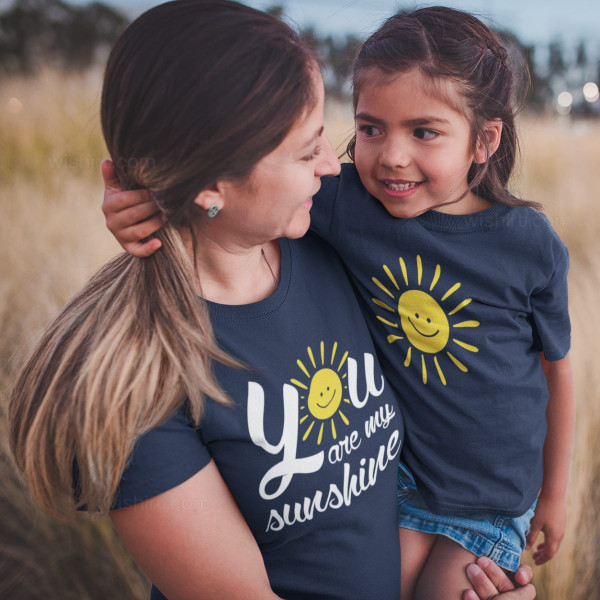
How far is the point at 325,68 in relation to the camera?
1.22m

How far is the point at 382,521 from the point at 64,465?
0.67 metres

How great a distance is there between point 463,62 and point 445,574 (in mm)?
1173

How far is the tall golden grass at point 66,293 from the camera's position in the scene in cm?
211

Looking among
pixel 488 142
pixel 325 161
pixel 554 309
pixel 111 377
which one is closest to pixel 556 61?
pixel 488 142

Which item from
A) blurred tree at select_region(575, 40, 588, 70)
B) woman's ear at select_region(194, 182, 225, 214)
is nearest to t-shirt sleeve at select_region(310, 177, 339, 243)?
woman's ear at select_region(194, 182, 225, 214)

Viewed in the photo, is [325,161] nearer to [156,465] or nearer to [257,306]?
[257,306]

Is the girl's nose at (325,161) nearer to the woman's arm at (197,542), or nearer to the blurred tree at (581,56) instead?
the woman's arm at (197,542)

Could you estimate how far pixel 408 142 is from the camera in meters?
1.38

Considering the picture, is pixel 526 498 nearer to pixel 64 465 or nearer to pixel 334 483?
pixel 334 483

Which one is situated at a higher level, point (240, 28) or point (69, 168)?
point (240, 28)

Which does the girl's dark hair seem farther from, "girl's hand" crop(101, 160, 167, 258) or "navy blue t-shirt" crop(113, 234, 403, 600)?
"girl's hand" crop(101, 160, 167, 258)

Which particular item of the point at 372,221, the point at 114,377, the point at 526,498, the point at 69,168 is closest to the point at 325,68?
the point at 372,221

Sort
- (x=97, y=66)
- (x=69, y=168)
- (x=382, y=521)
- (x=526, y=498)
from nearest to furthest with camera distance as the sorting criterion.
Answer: (x=382, y=521), (x=526, y=498), (x=69, y=168), (x=97, y=66)

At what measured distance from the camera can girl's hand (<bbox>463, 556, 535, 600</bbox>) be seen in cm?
142
